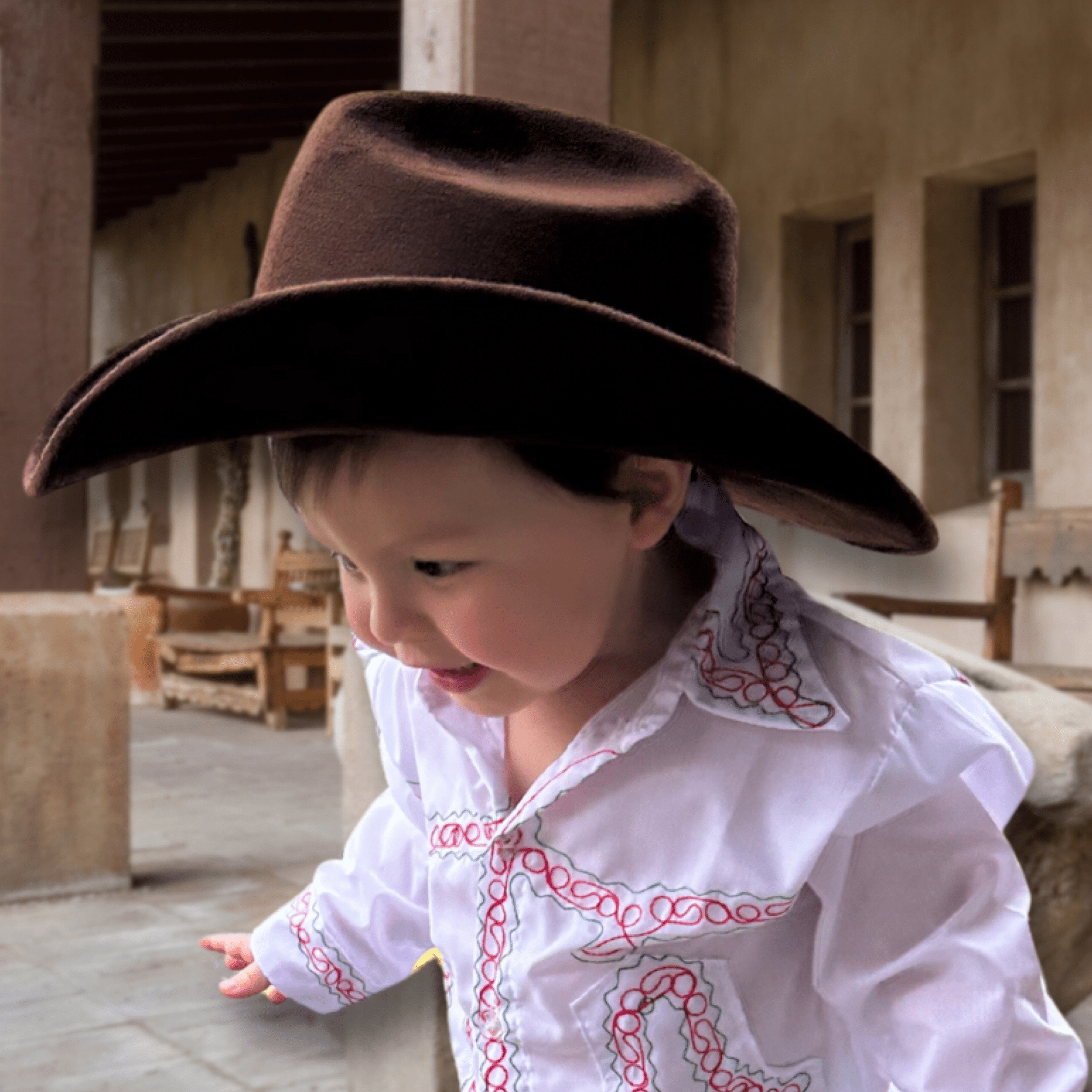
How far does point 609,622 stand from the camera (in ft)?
3.84

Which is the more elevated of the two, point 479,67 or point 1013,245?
point 1013,245

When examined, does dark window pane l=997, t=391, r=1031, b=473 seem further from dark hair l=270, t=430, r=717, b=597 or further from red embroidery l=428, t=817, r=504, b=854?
dark hair l=270, t=430, r=717, b=597

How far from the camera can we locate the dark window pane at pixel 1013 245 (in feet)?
21.3

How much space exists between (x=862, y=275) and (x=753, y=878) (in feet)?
21.6

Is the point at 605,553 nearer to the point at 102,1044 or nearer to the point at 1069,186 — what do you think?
the point at 102,1044

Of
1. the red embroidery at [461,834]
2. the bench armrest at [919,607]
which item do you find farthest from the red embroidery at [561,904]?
the bench armrest at [919,607]

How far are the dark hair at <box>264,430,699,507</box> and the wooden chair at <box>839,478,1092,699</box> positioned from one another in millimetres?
4038

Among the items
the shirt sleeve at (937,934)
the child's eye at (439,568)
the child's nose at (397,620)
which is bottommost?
the shirt sleeve at (937,934)

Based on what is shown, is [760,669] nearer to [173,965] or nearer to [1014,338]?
[173,965]

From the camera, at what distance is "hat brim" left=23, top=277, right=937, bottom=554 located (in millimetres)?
915

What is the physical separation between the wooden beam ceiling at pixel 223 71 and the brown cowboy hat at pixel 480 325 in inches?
251

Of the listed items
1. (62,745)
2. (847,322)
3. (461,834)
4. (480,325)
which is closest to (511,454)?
(480,325)

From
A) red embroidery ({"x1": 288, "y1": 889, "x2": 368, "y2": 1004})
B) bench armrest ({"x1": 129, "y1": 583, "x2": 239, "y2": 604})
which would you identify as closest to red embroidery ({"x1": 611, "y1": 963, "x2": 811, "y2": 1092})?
red embroidery ({"x1": 288, "y1": 889, "x2": 368, "y2": 1004})

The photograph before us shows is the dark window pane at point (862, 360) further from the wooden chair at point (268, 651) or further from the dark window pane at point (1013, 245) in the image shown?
the wooden chair at point (268, 651)
